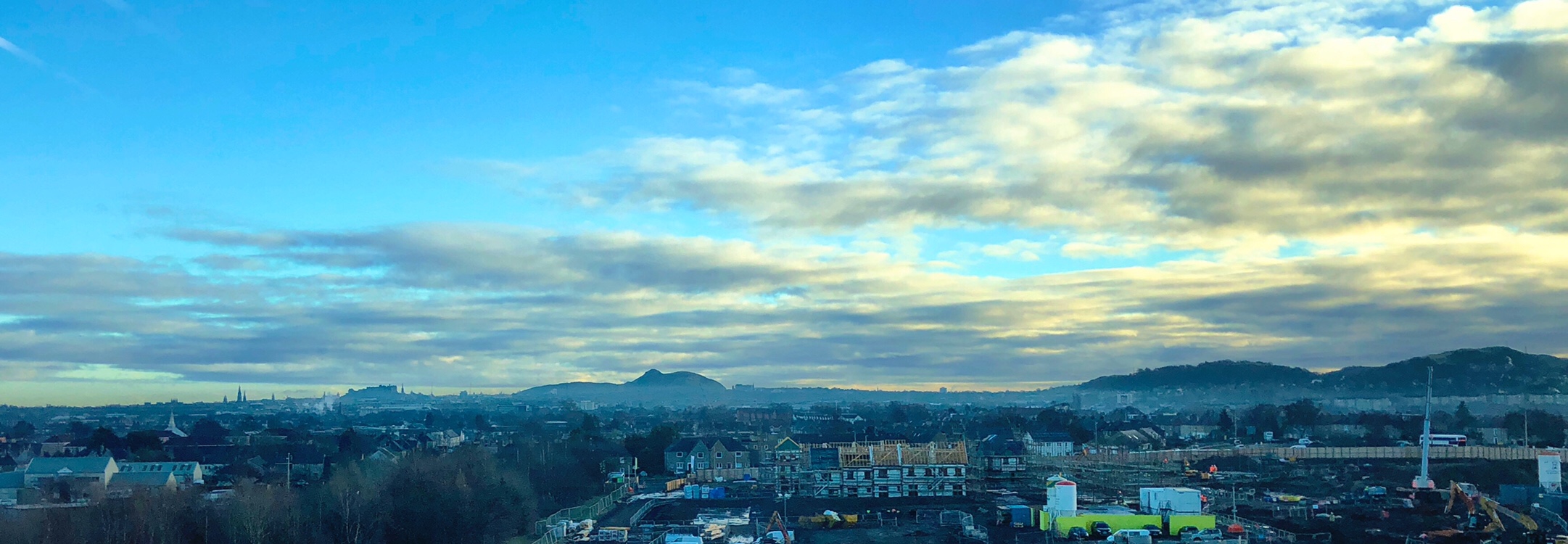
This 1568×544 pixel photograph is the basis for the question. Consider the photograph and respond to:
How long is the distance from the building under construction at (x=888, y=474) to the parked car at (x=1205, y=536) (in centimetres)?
1722

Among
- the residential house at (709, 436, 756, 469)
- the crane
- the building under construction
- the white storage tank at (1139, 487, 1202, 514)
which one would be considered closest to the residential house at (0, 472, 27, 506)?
the crane

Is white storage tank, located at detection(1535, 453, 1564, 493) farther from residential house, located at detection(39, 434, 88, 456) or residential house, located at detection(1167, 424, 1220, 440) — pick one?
residential house, located at detection(39, 434, 88, 456)

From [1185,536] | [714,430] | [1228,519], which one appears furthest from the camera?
[714,430]

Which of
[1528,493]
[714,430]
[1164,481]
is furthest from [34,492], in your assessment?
[714,430]

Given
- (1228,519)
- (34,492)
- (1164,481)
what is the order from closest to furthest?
(1228,519)
(34,492)
(1164,481)

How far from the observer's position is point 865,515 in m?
41.6

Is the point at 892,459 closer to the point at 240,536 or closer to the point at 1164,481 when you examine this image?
the point at 1164,481

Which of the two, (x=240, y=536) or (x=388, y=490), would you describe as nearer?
(x=240, y=536)

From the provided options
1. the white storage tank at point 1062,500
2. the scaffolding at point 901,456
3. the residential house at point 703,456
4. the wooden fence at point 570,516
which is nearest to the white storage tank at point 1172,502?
the white storage tank at point 1062,500

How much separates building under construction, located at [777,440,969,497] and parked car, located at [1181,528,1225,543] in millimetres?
Answer: 17217

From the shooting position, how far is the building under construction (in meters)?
50.1

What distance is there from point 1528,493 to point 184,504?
1687 inches

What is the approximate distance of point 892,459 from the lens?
172 feet

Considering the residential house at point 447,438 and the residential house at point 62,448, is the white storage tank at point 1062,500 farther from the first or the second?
the residential house at point 62,448
